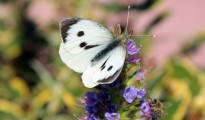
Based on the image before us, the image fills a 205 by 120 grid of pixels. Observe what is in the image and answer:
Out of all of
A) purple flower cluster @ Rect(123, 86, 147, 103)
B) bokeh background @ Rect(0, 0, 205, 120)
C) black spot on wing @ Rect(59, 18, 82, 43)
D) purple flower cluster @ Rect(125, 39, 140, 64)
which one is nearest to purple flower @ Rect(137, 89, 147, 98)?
purple flower cluster @ Rect(123, 86, 147, 103)

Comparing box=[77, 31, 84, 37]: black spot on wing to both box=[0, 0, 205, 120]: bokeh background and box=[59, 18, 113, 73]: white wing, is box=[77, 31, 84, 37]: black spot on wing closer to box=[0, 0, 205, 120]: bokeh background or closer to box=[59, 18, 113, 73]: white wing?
box=[59, 18, 113, 73]: white wing

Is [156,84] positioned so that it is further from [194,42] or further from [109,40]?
[109,40]

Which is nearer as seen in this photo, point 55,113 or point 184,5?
point 55,113

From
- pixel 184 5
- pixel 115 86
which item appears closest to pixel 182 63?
pixel 115 86

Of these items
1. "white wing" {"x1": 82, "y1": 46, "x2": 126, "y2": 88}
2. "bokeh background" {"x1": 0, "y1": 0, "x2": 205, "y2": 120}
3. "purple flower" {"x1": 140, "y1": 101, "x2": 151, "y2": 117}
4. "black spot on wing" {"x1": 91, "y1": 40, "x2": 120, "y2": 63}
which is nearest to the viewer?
"white wing" {"x1": 82, "y1": 46, "x2": 126, "y2": 88}

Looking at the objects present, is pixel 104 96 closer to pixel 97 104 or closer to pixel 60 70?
pixel 97 104

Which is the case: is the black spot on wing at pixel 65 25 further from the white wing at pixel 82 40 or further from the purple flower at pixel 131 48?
the purple flower at pixel 131 48

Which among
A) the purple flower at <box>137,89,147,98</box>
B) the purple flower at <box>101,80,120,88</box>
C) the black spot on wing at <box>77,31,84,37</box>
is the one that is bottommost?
the purple flower at <box>137,89,147,98</box>
